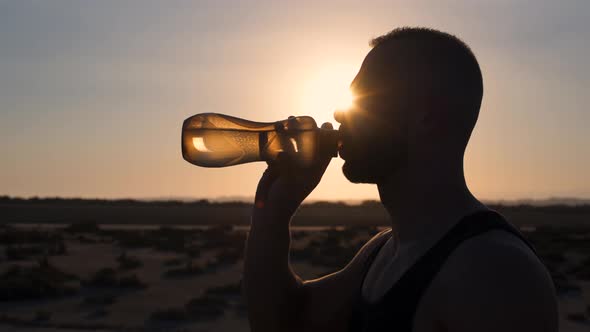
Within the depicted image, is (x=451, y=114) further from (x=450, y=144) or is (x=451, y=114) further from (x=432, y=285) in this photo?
(x=432, y=285)

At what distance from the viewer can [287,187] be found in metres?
2.13

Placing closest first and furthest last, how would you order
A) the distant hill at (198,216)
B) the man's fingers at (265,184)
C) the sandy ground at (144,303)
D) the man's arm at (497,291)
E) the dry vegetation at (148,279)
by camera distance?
the man's arm at (497,291), the man's fingers at (265,184), the sandy ground at (144,303), the dry vegetation at (148,279), the distant hill at (198,216)

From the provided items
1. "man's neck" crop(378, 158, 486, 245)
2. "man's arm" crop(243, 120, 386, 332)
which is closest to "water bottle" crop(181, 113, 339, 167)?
"man's arm" crop(243, 120, 386, 332)

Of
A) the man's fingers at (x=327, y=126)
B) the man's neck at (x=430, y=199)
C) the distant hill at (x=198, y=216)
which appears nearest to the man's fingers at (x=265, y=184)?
the man's fingers at (x=327, y=126)

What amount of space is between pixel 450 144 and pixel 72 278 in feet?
44.5

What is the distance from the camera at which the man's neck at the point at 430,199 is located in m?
1.80

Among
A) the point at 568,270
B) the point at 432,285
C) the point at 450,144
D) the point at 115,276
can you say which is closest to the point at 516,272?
the point at 432,285

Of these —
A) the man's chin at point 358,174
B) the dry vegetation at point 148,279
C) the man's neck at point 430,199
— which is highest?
the man's chin at point 358,174

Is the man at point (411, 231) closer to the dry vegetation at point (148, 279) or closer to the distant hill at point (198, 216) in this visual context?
the dry vegetation at point (148, 279)

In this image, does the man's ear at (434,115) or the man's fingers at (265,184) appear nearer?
the man's ear at (434,115)

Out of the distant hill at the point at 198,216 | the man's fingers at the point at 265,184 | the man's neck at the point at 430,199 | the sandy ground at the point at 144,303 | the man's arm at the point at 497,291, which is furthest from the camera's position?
the distant hill at the point at 198,216

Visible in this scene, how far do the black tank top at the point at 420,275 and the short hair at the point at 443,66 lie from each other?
1.13 feet

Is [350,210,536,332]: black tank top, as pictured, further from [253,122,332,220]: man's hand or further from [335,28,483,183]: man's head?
[253,122,332,220]: man's hand

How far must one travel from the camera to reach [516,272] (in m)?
1.43
